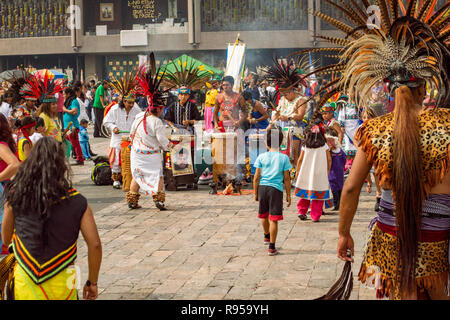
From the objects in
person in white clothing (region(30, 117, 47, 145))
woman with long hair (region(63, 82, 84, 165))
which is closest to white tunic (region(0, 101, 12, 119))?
woman with long hair (region(63, 82, 84, 165))

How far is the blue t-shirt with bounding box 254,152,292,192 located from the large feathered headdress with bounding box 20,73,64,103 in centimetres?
421

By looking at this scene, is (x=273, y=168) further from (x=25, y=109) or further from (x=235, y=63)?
(x=235, y=63)

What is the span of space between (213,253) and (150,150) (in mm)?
3250

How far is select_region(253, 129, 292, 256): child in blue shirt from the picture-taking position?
759cm

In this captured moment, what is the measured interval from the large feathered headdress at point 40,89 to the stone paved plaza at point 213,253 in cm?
189

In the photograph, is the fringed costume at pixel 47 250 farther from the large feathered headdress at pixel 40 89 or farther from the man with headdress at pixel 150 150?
the large feathered headdress at pixel 40 89

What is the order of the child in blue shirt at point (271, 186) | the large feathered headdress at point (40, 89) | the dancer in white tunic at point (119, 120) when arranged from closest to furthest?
the child in blue shirt at point (271, 186), the large feathered headdress at point (40, 89), the dancer in white tunic at point (119, 120)

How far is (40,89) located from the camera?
11.2m

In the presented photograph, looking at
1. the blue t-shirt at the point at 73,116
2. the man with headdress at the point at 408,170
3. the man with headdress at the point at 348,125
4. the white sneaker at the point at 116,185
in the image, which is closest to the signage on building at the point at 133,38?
the blue t-shirt at the point at 73,116

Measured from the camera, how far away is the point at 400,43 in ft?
13.9

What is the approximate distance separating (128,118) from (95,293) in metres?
8.33

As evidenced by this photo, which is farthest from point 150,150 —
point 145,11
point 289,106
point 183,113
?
point 145,11

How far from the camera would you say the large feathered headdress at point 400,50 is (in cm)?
413

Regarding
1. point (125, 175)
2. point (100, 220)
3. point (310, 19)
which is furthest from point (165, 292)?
point (310, 19)
